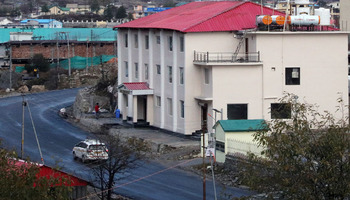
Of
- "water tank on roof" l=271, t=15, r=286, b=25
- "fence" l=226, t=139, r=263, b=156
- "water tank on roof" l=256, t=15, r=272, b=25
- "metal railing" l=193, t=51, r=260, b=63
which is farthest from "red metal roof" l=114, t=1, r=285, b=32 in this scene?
"fence" l=226, t=139, r=263, b=156

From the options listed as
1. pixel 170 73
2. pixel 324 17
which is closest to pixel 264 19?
pixel 324 17

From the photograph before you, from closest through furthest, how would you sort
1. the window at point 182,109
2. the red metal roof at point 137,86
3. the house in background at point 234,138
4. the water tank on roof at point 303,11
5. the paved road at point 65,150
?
the paved road at point 65,150 < the house in background at point 234,138 < the window at point 182,109 < the water tank on roof at point 303,11 < the red metal roof at point 137,86

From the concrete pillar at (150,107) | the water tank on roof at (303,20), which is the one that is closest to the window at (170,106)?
the concrete pillar at (150,107)

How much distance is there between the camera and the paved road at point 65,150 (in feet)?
110

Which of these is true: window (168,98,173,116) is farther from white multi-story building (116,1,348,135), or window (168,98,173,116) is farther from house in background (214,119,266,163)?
house in background (214,119,266,163)

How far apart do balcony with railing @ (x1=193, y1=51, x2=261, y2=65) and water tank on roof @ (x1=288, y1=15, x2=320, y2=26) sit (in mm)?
2434

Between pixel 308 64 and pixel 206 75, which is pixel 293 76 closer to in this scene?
pixel 308 64

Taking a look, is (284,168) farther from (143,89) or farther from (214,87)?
(143,89)

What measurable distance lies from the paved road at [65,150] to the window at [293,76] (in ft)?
30.0

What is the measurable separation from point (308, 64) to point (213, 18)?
17.2 feet

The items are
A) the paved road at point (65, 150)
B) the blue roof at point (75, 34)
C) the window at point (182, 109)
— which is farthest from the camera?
the blue roof at point (75, 34)

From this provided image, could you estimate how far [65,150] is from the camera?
147 feet

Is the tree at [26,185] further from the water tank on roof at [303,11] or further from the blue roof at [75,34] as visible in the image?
the blue roof at [75,34]

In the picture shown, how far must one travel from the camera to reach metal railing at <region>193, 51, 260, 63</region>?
150ft
